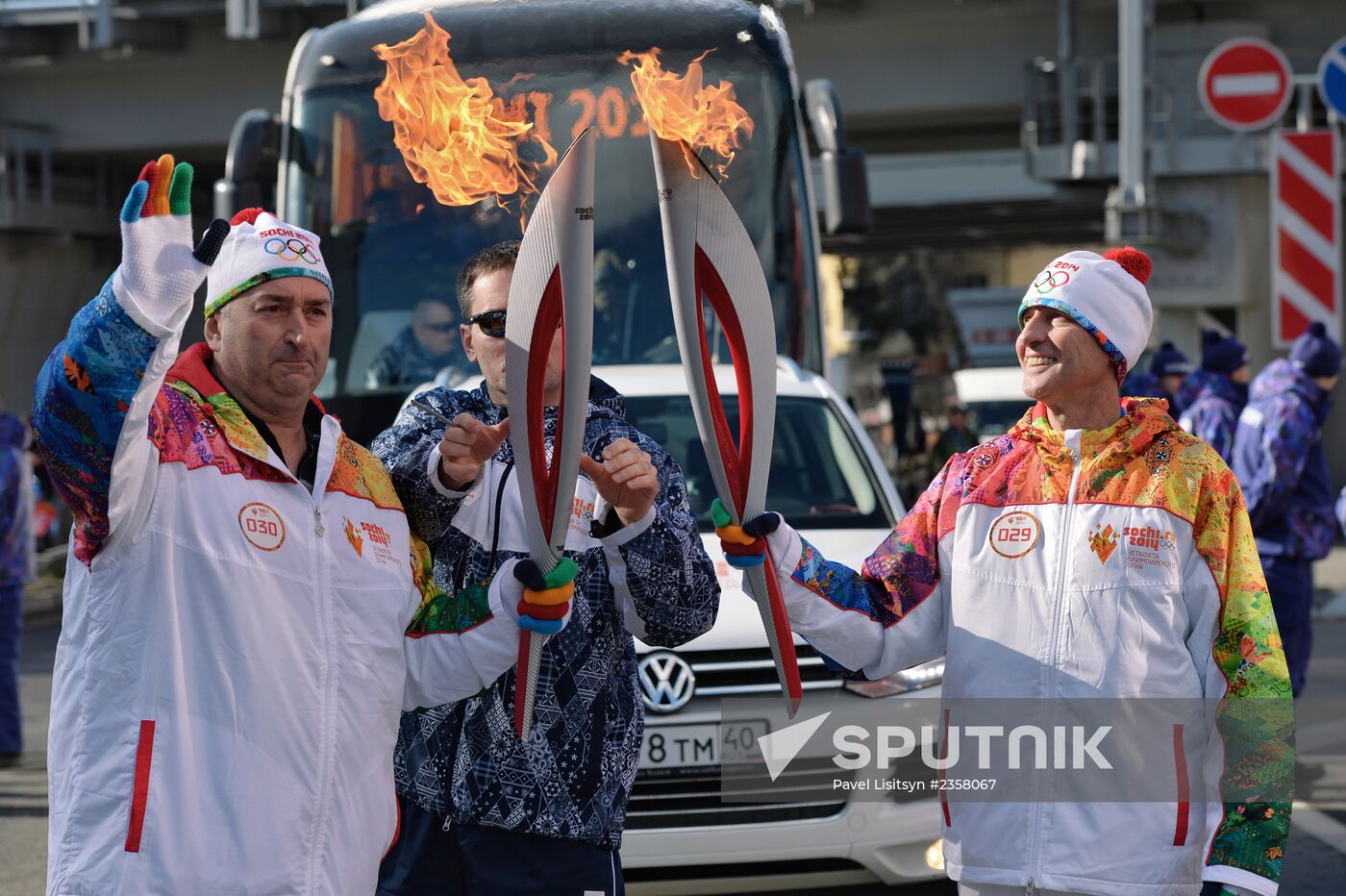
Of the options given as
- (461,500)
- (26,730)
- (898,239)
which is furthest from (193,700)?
(898,239)

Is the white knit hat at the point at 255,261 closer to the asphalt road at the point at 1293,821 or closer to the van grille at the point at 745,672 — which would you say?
the van grille at the point at 745,672

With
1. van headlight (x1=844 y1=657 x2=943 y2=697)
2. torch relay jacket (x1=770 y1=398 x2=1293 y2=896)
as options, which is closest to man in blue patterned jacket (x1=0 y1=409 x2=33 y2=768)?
van headlight (x1=844 y1=657 x2=943 y2=697)

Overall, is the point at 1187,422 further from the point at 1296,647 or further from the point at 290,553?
the point at 290,553

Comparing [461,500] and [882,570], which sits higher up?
[461,500]

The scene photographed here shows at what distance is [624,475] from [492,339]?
426mm

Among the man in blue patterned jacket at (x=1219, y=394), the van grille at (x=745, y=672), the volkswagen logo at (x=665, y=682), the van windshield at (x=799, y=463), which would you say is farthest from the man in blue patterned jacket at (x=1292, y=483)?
the volkswagen logo at (x=665, y=682)

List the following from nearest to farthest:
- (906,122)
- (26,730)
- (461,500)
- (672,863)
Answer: (461,500), (672,863), (26,730), (906,122)

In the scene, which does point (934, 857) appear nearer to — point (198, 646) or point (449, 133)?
point (449, 133)

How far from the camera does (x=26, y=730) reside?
28.5 feet

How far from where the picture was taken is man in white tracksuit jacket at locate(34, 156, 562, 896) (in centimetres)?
230

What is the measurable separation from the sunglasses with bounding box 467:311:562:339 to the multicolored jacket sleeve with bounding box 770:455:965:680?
625 mm

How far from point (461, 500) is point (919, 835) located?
2433 mm

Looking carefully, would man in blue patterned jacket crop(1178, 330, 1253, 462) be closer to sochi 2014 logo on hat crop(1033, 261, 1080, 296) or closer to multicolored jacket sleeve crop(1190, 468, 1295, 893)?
sochi 2014 logo on hat crop(1033, 261, 1080, 296)

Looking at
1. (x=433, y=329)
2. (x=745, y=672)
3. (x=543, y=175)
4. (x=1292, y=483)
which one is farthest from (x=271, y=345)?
(x=1292, y=483)
